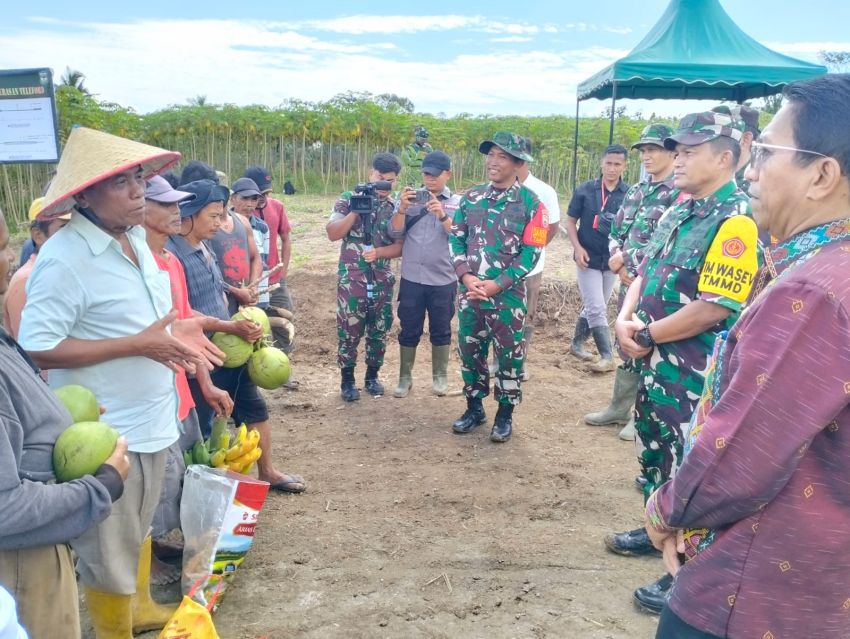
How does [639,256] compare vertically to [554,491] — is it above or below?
above

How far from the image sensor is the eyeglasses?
1.38m

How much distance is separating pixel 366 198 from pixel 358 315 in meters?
1.04

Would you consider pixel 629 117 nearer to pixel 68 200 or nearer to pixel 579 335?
pixel 579 335

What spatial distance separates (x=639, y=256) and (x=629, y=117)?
22.1 meters

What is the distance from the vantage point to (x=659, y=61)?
8312mm

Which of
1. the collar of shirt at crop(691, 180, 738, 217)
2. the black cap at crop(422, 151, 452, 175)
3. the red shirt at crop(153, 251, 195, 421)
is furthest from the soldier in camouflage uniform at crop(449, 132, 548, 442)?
the red shirt at crop(153, 251, 195, 421)

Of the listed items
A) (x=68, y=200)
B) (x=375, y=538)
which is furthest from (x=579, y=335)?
(x=68, y=200)

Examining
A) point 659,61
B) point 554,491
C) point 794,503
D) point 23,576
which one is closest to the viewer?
point 794,503

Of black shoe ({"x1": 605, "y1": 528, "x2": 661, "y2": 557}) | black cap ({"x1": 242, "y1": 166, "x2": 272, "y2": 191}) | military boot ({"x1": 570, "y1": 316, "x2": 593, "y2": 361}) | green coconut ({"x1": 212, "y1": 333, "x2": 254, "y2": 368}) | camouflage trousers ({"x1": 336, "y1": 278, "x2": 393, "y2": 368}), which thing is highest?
black cap ({"x1": 242, "y1": 166, "x2": 272, "y2": 191})

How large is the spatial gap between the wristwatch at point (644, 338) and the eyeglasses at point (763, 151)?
1.48 m

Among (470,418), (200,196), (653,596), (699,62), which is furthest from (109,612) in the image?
(699,62)

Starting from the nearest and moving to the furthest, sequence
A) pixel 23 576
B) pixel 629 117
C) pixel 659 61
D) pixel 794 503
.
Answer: pixel 794 503
pixel 23 576
pixel 659 61
pixel 629 117

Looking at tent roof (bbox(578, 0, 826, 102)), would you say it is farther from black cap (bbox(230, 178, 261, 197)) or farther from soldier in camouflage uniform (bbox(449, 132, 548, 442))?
black cap (bbox(230, 178, 261, 197))

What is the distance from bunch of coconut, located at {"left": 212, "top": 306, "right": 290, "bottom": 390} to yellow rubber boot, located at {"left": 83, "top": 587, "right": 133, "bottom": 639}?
4.33 feet
